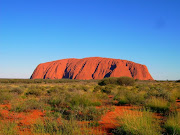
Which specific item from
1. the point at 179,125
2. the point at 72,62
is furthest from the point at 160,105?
the point at 72,62

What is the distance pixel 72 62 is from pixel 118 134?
8995cm

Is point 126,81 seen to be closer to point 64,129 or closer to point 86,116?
point 86,116

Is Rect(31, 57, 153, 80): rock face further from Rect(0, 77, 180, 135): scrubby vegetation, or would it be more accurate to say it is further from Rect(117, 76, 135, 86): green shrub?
Rect(0, 77, 180, 135): scrubby vegetation

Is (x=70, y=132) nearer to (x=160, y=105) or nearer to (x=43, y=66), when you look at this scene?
(x=160, y=105)

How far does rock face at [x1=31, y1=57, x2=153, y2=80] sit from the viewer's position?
79562mm

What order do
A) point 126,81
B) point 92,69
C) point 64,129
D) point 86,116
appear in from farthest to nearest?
point 92,69, point 126,81, point 86,116, point 64,129

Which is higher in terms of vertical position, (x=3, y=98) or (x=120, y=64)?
(x=120, y=64)

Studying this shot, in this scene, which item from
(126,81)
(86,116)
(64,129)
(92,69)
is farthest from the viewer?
(92,69)

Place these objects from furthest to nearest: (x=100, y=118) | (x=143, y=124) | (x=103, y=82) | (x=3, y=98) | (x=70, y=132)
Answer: (x=103, y=82) < (x=3, y=98) < (x=100, y=118) < (x=143, y=124) < (x=70, y=132)

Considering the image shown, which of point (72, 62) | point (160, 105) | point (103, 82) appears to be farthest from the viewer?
point (72, 62)

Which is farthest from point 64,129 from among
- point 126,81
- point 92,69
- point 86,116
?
point 92,69

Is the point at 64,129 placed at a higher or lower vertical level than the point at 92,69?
lower

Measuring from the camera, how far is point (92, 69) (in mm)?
84875

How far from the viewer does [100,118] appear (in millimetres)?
5480
